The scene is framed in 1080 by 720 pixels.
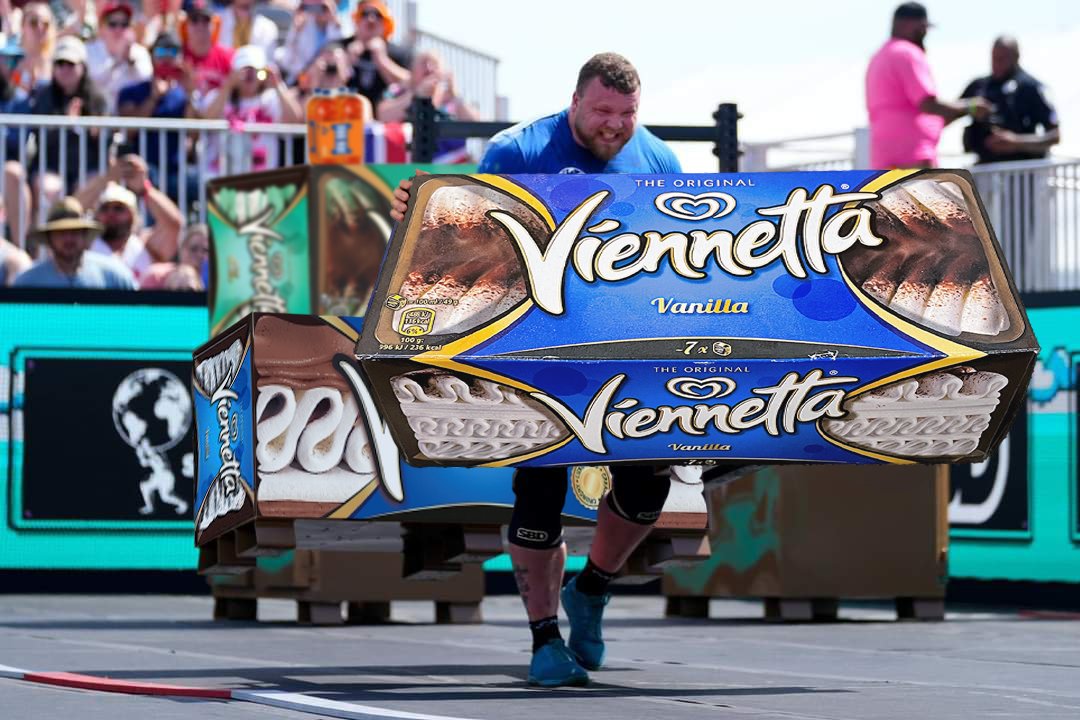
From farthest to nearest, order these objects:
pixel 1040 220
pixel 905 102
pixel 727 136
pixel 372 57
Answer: pixel 372 57
pixel 905 102
pixel 1040 220
pixel 727 136

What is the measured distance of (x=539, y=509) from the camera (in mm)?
6527

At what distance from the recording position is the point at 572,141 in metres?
6.85

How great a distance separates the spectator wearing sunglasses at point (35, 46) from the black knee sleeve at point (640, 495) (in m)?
8.53

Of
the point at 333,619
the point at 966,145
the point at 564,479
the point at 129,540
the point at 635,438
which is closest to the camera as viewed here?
the point at 635,438

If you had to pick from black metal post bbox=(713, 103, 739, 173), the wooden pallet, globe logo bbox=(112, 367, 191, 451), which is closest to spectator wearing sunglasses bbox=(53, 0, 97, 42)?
globe logo bbox=(112, 367, 191, 451)

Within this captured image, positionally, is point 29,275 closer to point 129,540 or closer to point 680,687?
point 129,540

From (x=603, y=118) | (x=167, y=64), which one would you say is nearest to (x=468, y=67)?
(x=167, y=64)

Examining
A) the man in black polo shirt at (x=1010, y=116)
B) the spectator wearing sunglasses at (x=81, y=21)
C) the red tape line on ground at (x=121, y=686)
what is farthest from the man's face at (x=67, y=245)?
the red tape line on ground at (x=121, y=686)

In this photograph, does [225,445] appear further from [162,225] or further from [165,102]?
[165,102]

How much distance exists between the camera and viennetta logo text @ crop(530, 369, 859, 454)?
605cm

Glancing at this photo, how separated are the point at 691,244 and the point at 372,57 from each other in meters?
10.3

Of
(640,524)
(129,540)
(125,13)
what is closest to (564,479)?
(640,524)

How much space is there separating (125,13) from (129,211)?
318cm

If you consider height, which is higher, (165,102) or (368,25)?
(368,25)
